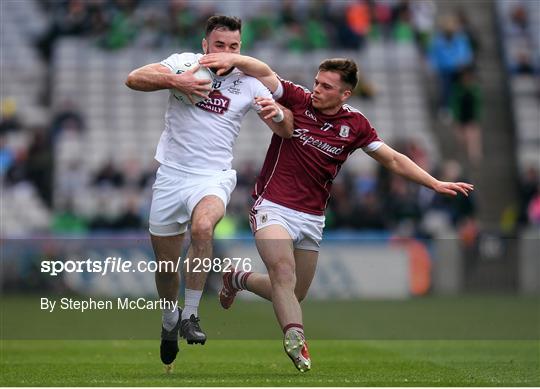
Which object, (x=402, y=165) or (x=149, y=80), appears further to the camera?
(x=402, y=165)

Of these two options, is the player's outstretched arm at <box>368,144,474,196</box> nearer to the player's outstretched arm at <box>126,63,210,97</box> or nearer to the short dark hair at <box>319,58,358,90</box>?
the short dark hair at <box>319,58,358,90</box>

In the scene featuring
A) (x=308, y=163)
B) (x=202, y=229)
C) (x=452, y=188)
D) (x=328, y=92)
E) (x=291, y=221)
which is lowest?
(x=291, y=221)

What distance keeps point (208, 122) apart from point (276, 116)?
0.62m

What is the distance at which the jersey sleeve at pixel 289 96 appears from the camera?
1226cm

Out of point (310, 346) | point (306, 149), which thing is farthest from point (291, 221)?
point (310, 346)

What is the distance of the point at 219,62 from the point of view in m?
11.7

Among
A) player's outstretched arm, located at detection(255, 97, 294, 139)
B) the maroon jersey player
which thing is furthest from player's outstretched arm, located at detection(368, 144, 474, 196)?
player's outstretched arm, located at detection(255, 97, 294, 139)

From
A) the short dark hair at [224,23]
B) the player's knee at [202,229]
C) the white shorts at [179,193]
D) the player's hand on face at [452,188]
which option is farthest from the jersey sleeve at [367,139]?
the player's knee at [202,229]

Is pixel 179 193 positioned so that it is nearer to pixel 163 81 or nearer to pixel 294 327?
pixel 163 81

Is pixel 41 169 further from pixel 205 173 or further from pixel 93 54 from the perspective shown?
pixel 205 173

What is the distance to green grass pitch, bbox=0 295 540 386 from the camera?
1170 cm

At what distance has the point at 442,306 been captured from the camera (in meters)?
22.8

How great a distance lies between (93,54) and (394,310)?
12027mm

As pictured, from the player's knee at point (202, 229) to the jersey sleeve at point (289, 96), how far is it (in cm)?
144
